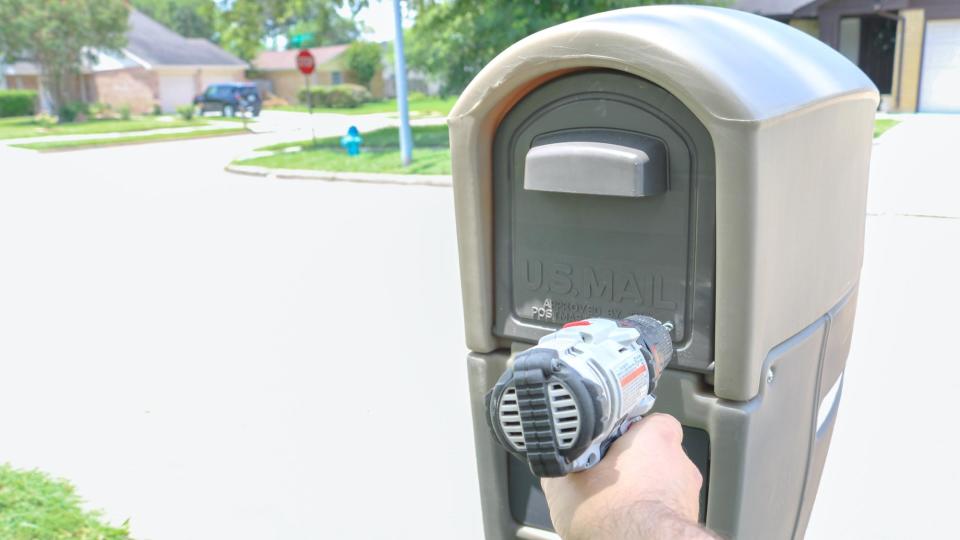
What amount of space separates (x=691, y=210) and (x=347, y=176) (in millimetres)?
11680

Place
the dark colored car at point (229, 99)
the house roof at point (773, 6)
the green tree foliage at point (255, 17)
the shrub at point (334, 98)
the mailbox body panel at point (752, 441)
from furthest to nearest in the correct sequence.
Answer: the shrub at point (334, 98) → the dark colored car at point (229, 99) → the house roof at point (773, 6) → the green tree foliage at point (255, 17) → the mailbox body panel at point (752, 441)

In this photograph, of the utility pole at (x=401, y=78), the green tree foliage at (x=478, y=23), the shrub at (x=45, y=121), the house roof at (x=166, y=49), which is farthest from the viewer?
the house roof at (x=166, y=49)

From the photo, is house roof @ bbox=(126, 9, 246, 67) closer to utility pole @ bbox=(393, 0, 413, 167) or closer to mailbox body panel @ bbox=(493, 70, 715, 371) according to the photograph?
utility pole @ bbox=(393, 0, 413, 167)

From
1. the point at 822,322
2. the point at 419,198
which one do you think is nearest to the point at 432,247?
the point at 419,198

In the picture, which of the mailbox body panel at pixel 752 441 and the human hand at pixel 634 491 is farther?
the mailbox body panel at pixel 752 441

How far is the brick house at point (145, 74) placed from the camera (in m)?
43.2

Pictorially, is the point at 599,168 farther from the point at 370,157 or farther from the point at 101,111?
the point at 101,111

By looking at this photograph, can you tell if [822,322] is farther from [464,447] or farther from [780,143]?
[464,447]

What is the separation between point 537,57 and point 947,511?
2.43 metres

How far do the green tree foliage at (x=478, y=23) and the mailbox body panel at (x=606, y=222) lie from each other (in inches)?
561

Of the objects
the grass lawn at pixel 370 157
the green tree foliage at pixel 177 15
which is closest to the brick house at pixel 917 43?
the grass lawn at pixel 370 157

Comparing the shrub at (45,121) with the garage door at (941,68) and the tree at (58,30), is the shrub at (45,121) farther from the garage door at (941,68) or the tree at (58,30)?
the garage door at (941,68)

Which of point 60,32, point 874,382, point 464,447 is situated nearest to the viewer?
point 464,447

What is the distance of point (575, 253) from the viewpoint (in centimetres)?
188
